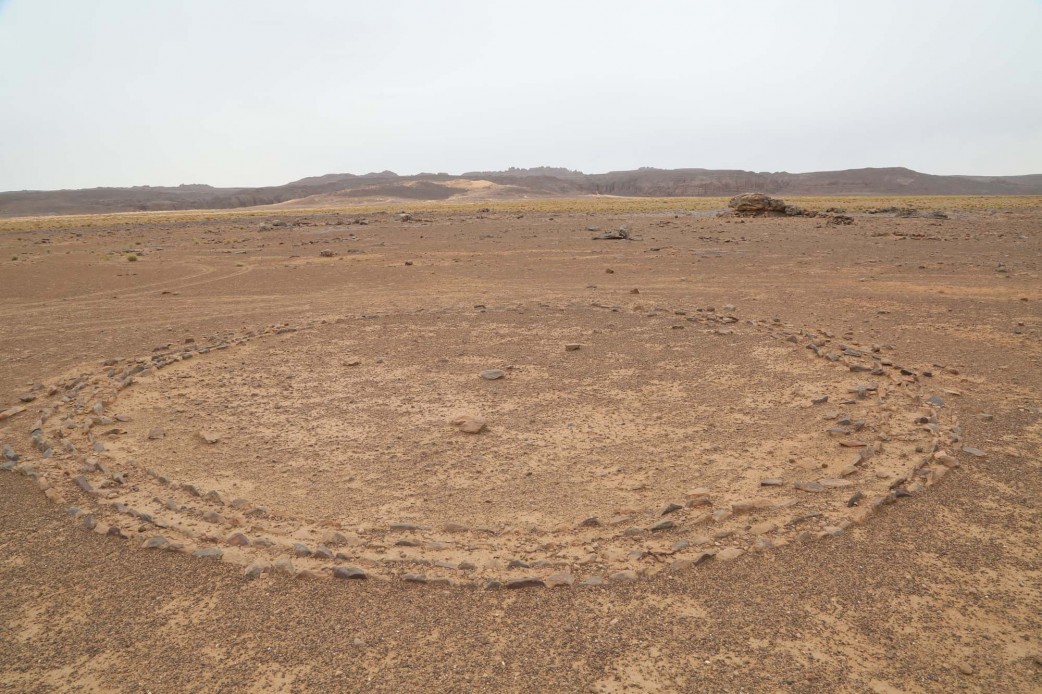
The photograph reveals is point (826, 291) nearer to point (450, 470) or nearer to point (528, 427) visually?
point (528, 427)

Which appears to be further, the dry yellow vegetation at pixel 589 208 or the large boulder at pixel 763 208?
the dry yellow vegetation at pixel 589 208

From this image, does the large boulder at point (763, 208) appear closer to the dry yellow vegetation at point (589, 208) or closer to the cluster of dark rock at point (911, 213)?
the cluster of dark rock at point (911, 213)

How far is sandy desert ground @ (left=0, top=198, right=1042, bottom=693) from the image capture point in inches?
A: 137

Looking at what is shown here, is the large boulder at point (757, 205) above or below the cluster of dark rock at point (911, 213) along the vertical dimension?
above

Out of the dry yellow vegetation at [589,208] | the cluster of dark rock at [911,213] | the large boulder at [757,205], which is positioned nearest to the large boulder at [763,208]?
the large boulder at [757,205]

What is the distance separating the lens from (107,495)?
531 centimetres

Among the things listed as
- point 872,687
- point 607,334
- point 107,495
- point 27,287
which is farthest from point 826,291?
point 27,287

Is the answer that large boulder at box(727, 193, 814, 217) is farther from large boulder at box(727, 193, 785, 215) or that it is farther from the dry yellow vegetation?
the dry yellow vegetation

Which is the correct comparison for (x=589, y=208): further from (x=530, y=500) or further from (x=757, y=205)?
(x=530, y=500)

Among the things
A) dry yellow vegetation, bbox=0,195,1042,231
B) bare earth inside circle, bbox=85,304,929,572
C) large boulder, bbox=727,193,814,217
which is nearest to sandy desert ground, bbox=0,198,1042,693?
bare earth inside circle, bbox=85,304,929,572

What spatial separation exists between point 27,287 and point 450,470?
16.4m

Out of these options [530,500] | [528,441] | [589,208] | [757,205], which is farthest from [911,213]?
[530,500]

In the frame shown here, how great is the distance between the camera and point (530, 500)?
5137 millimetres

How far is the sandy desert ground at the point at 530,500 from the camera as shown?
347 cm
